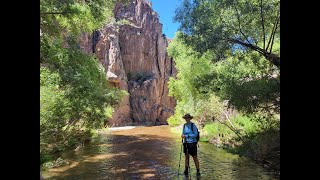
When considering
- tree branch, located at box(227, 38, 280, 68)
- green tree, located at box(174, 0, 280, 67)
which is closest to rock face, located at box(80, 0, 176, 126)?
green tree, located at box(174, 0, 280, 67)

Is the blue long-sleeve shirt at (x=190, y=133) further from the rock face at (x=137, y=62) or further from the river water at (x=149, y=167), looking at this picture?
the rock face at (x=137, y=62)

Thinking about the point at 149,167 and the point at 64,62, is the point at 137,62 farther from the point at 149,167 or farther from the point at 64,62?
the point at 149,167

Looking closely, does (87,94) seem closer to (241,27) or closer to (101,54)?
(241,27)

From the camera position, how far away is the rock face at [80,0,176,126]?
173ft

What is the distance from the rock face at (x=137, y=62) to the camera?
173 ft

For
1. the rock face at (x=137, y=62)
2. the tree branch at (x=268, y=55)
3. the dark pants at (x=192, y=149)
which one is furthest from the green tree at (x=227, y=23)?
the rock face at (x=137, y=62)

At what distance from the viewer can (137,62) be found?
59.2 m

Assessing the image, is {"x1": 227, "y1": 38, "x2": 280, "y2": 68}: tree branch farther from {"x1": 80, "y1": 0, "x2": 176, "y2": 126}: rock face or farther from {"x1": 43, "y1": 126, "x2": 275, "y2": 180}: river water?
{"x1": 80, "y1": 0, "x2": 176, "y2": 126}: rock face

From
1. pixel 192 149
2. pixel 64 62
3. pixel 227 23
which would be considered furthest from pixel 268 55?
pixel 64 62
